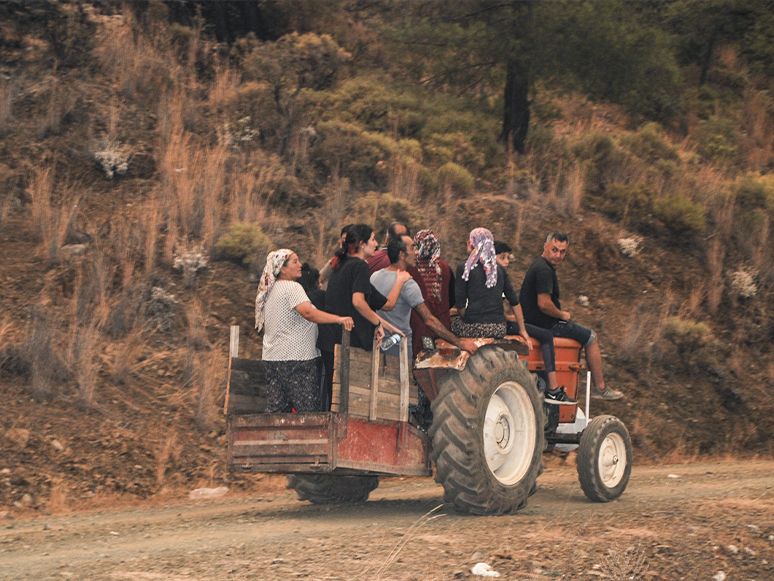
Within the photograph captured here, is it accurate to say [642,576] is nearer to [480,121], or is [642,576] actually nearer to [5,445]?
[5,445]

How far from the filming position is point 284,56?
751 inches

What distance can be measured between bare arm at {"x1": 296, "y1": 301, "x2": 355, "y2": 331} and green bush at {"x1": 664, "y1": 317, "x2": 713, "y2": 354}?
9.59 metres

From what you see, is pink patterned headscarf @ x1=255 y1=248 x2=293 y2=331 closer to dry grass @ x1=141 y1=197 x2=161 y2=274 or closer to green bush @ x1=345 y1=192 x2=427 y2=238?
dry grass @ x1=141 y1=197 x2=161 y2=274

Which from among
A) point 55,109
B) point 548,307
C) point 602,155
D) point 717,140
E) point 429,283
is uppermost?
point 717,140

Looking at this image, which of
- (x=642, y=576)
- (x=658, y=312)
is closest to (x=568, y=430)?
(x=642, y=576)

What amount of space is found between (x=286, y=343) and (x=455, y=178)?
1055cm

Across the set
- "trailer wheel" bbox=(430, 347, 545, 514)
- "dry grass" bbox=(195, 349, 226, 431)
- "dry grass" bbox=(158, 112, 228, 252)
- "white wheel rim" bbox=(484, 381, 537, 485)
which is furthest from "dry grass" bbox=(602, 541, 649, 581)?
"dry grass" bbox=(158, 112, 228, 252)

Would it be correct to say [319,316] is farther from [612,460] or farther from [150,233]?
[150,233]

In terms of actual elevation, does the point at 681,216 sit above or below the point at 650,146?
below

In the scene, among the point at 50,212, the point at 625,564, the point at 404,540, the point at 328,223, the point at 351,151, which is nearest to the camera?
the point at 625,564

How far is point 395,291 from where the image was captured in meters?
8.32

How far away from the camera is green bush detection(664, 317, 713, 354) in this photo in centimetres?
1614

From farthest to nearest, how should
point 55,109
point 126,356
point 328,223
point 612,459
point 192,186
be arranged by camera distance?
point 55,109
point 328,223
point 192,186
point 126,356
point 612,459

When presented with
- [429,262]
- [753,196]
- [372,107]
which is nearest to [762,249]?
[753,196]
